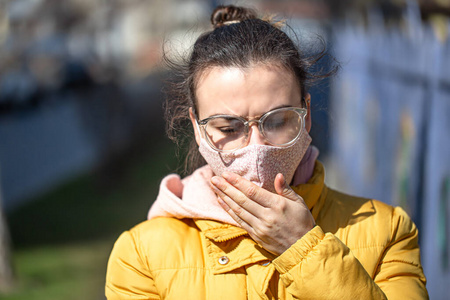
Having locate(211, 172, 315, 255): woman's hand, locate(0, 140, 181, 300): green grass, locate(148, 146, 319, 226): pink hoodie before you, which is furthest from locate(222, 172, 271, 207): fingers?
locate(0, 140, 181, 300): green grass

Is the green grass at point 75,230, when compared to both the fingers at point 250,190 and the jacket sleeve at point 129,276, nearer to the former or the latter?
the jacket sleeve at point 129,276

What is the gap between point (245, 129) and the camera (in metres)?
1.88

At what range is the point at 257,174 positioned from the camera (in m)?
1.88

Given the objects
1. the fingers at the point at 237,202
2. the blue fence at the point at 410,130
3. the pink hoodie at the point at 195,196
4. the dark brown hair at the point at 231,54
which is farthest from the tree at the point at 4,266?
the fingers at the point at 237,202

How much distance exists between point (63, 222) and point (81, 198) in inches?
58.4

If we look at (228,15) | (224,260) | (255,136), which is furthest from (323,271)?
(228,15)

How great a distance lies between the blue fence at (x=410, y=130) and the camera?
3.44 metres

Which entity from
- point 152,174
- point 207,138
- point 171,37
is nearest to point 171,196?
point 207,138

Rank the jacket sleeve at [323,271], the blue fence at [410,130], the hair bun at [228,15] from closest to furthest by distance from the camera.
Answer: the jacket sleeve at [323,271] → the hair bun at [228,15] → the blue fence at [410,130]

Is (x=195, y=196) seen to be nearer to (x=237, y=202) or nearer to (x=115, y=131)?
(x=237, y=202)

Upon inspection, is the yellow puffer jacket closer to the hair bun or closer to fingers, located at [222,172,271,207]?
fingers, located at [222,172,271,207]

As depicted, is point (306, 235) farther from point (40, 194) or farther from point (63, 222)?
point (40, 194)

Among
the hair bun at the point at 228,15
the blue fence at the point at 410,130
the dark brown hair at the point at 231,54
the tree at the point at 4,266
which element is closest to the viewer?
the dark brown hair at the point at 231,54

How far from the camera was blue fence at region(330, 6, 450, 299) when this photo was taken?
3438 millimetres
